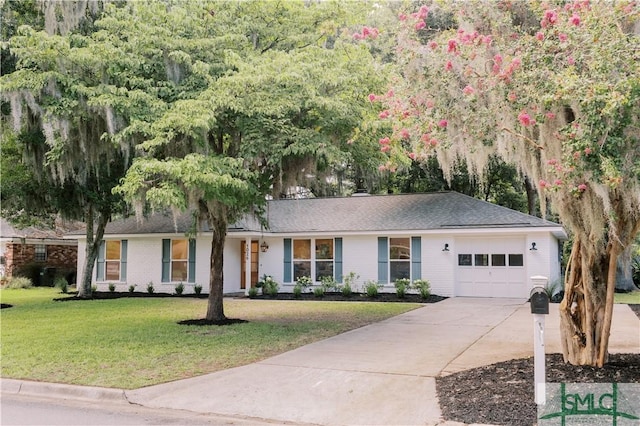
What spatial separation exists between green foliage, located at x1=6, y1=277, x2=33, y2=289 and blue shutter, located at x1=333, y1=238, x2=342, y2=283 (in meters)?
15.0

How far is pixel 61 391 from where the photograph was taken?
657cm

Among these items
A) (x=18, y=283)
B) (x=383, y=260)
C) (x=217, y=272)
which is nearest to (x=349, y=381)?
(x=217, y=272)

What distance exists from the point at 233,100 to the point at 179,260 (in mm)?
13157

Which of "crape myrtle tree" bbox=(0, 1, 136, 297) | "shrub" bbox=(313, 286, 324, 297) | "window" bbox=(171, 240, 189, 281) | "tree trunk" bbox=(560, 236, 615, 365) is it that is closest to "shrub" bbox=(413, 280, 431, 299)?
"shrub" bbox=(313, 286, 324, 297)

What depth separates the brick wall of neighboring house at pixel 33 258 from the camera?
26656 mm

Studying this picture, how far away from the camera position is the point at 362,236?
2017cm

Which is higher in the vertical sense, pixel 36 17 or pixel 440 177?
pixel 36 17

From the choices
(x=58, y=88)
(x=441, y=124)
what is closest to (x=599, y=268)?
(x=441, y=124)

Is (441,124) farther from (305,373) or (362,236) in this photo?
(362,236)

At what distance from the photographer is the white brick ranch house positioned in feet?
61.1

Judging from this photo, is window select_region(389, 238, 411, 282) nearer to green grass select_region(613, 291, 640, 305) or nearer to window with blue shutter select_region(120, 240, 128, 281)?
green grass select_region(613, 291, 640, 305)

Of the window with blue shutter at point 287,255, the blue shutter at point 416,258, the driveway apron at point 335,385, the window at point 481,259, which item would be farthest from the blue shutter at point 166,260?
the driveway apron at point 335,385

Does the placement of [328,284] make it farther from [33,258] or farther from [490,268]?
[33,258]

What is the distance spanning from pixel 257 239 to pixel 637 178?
56.9 feet
